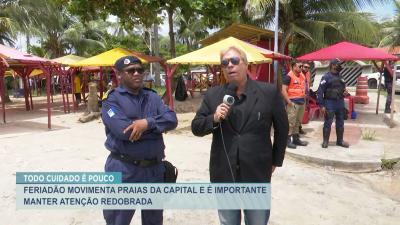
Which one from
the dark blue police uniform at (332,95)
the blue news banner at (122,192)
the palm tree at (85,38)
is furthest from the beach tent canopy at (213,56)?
the palm tree at (85,38)

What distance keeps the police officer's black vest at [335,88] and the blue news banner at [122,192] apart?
4.70m

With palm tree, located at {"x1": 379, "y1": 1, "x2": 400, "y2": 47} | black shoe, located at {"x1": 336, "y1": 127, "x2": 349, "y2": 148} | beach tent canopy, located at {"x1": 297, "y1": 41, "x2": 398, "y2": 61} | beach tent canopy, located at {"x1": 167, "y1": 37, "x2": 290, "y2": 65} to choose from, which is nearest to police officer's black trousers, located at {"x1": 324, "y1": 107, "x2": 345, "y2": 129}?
black shoe, located at {"x1": 336, "y1": 127, "x2": 349, "y2": 148}

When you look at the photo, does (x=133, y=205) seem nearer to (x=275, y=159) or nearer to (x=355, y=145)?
(x=275, y=159)

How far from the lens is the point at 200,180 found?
6.03 metres

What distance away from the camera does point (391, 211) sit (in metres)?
Result: 5.03

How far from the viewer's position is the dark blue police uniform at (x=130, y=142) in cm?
292

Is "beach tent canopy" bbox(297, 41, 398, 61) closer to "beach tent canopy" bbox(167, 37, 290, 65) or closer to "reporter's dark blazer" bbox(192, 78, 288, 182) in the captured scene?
"beach tent canopy" bbox(167, 37, 290, 65)

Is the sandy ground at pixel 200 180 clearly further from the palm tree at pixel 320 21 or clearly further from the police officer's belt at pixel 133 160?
the palm tree at pixel 320 21

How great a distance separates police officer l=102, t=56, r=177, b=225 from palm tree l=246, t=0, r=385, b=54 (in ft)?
43.9

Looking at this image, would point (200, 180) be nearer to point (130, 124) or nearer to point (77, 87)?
point (130, 124)

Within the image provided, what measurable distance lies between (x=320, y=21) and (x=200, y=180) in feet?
41.3

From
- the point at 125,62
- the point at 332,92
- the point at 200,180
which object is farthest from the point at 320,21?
the point at 125,62

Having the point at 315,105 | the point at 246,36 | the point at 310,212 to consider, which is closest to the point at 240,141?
the point at 310,212

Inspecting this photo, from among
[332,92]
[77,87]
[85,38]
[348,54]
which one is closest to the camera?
[332,92]
